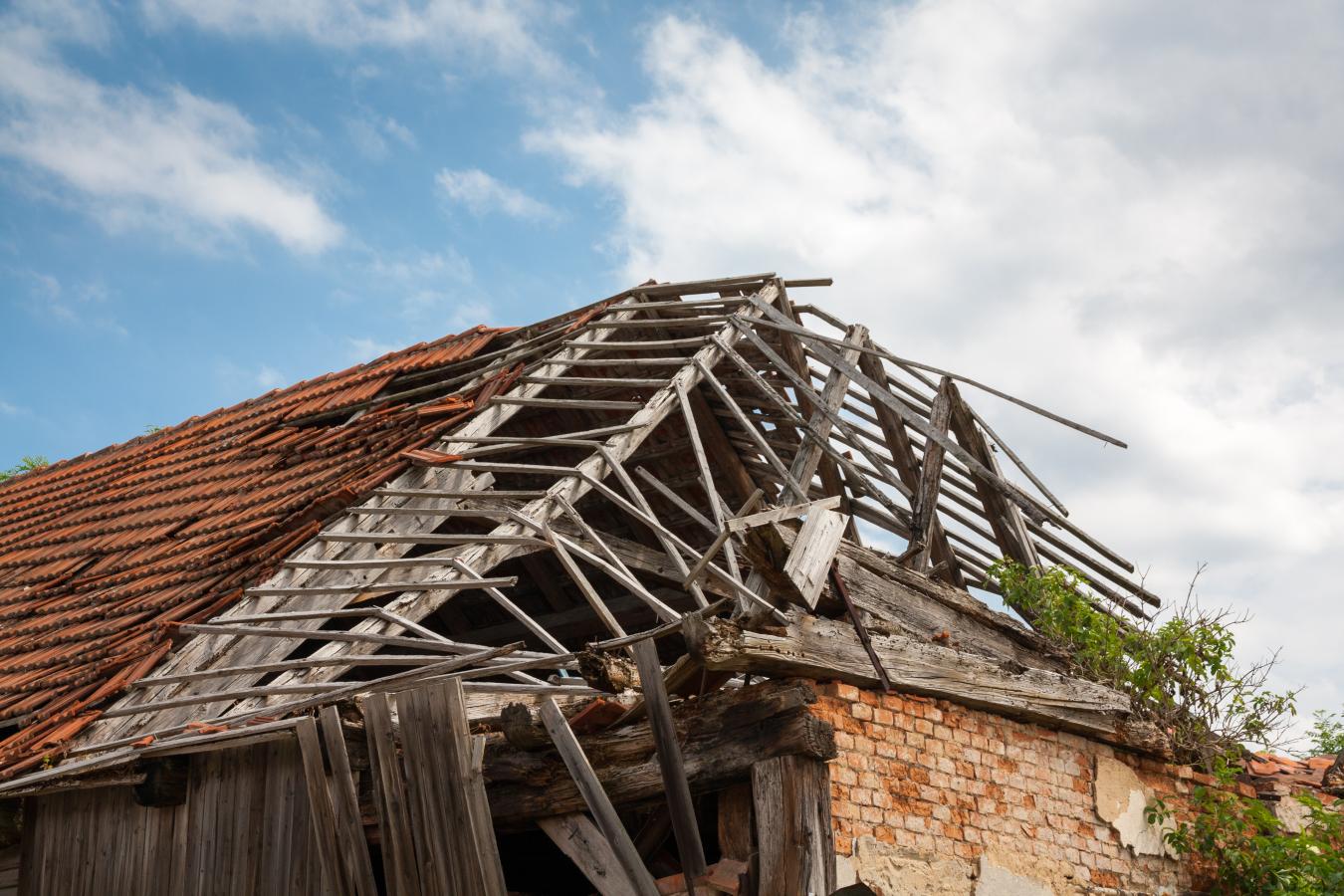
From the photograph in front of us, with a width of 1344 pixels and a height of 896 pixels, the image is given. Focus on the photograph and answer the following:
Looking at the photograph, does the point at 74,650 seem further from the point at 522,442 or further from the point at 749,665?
the point at 749,665

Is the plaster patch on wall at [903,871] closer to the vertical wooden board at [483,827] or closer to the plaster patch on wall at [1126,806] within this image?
the plaster patch on wall at [1126,806]

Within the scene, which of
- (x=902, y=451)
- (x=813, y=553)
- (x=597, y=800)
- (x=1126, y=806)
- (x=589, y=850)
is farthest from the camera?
(x=902, y=451)

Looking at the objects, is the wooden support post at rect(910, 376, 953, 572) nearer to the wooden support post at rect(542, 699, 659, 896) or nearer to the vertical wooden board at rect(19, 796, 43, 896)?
the wooden support post at rect(542, 699, 659, 896)

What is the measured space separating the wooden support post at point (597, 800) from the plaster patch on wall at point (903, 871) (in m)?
0.90

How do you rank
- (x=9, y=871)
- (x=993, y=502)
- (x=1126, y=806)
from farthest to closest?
1. (x=993, y=502)
2. (x=1126, y=806)
3. (x=9, y=871)

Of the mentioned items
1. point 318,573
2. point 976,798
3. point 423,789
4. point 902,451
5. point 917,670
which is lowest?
point 976,798

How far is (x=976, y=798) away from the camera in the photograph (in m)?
6.40

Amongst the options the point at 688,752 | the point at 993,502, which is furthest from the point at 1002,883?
the point at 993,502

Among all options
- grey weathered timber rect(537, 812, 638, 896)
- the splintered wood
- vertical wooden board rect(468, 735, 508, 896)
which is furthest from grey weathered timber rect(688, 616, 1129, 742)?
vertical wooden board rect(468, 735, 508, 896)

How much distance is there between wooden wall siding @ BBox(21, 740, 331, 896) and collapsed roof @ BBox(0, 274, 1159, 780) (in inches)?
16.3

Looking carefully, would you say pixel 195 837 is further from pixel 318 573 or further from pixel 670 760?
pixel 670 760

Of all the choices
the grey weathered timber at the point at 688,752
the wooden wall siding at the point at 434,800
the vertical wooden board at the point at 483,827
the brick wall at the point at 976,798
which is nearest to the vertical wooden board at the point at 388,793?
the wooden wall siding at the point at 434,800

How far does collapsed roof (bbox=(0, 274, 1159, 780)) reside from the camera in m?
6.21

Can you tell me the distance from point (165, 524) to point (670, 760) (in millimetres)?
5009
